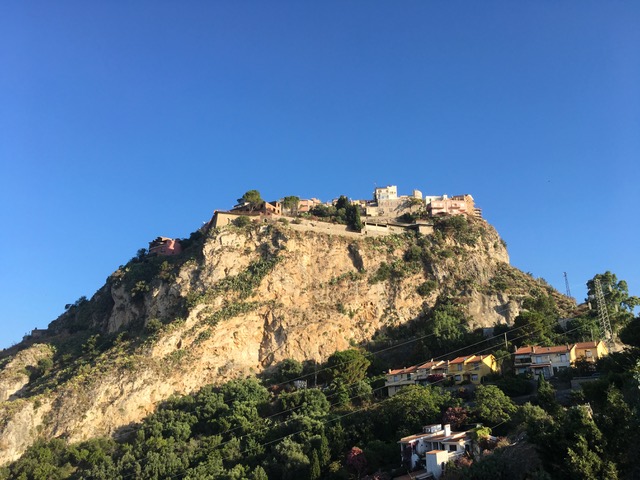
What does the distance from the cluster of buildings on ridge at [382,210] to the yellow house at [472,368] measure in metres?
26.2

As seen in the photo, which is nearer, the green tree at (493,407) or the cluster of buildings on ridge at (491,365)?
the green tree at (493,407)

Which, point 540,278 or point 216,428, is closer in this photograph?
point 216,428

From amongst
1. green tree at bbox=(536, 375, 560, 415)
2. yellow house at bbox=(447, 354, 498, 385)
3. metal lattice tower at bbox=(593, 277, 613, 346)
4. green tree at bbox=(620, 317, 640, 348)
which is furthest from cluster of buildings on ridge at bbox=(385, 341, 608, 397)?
green tree at bbox=(536, 375, 560, 415)

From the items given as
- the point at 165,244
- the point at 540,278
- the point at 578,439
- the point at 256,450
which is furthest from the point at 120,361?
the point at 540,278

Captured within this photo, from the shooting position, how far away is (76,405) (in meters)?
52.1

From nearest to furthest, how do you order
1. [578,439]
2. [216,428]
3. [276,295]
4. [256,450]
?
[578,439] < [256,450] < [216,428] < [276,295]

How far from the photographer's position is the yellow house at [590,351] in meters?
46.6

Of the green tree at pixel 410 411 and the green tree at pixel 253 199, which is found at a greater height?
the green tree at pixel 253 199

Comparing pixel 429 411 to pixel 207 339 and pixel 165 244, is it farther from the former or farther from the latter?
pixel 165 244

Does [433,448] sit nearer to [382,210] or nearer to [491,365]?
[491,365]

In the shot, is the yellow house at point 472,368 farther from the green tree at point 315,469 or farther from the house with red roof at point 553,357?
the green tree at point 315,469

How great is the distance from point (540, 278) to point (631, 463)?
54.7 metres

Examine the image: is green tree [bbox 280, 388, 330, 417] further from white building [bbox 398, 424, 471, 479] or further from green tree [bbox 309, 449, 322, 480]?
white building [bbox 398, 424, 471, 479]

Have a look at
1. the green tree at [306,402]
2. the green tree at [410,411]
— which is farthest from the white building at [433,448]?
the green tree at [306,402]
